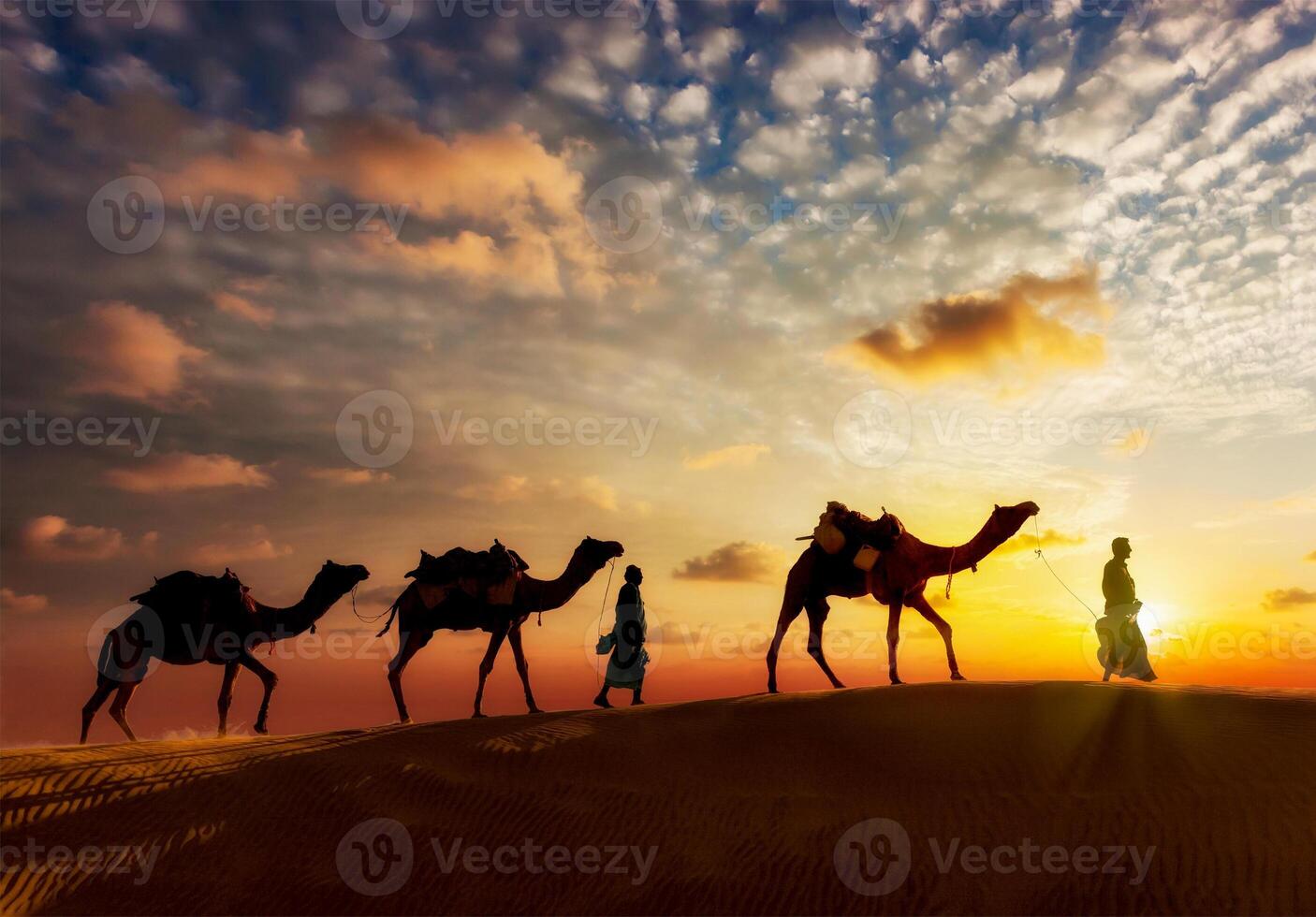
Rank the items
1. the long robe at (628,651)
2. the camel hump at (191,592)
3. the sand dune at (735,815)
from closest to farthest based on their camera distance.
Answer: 1. the sand dune at (735,815)
2. the long robe at (628,651)
3. the camel hump at (191,592)

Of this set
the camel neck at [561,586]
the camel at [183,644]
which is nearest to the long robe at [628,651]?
the camel neck at [561,586]

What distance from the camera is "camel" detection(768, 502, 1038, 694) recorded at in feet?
57.2

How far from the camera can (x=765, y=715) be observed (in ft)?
45.8

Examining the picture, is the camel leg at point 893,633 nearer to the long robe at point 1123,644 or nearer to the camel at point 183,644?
the long robe at point 1123,644

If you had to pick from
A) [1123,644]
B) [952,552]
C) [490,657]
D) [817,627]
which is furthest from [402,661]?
[1123,644]

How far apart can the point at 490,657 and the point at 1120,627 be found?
38.7ft

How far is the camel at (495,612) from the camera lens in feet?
59.7

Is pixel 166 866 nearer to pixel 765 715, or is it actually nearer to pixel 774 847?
pixel 774 847

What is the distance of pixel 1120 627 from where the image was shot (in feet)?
56.6

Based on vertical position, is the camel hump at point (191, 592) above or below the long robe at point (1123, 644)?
above

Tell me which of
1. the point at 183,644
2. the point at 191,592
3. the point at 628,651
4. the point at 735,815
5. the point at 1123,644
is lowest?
the point at 735,815

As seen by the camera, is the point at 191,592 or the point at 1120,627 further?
the point at 191,592

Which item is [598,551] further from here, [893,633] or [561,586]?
[893,633]

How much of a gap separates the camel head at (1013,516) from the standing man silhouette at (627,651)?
6939 millimetres
